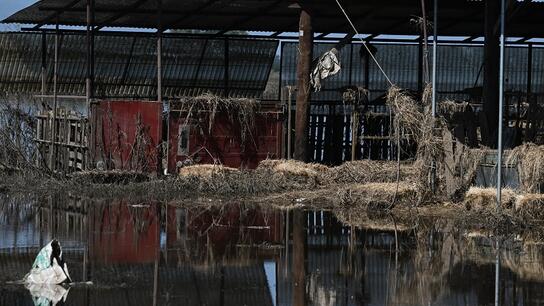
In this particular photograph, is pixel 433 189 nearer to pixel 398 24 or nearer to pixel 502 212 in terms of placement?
pixel 502 212

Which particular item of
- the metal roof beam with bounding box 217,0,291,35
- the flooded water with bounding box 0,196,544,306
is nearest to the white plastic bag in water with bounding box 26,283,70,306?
the flooded water with bounding box 0,196,544,306

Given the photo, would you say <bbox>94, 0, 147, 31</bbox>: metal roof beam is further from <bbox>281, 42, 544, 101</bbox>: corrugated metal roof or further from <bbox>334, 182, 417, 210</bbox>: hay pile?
<bbox>334, 182, 417, 210</bbox>: hay pile

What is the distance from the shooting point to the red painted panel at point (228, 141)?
2512 centimetres

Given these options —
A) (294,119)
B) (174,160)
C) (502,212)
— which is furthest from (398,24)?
(502,212)

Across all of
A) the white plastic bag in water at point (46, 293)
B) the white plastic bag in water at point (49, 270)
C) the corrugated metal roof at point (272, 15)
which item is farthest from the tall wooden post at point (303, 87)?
the white plastic bag in water at point (46, 293)

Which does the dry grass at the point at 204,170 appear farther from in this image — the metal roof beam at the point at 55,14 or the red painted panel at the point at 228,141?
the metal roof beam at the point at 55,14

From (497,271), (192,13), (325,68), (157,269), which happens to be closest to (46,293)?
(157,269)

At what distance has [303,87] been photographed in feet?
82.4

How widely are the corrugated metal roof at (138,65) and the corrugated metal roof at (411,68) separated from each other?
133 centimetres

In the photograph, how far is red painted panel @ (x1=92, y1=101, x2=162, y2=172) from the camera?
2456cm

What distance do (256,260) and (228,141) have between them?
483 inches

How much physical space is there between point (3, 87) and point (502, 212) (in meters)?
20.5

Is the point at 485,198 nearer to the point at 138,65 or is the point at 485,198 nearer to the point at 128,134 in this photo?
the point at 128,134

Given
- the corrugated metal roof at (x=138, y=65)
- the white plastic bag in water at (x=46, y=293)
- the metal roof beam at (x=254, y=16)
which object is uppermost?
the metal roof beam at (x=254, y=16)
